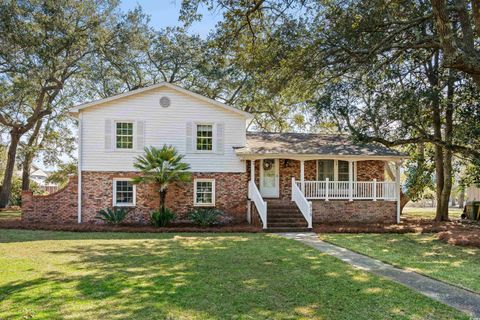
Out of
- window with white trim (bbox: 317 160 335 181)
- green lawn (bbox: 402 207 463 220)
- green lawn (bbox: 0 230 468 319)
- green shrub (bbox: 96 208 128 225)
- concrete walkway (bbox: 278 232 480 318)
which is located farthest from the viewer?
green lawn (bbox: 402 207 463 220)

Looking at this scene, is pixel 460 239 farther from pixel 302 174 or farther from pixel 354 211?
pixel 302 174

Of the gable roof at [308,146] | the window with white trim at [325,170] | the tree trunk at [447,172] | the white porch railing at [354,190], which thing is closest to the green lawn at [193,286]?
the gable roof at [308,146]

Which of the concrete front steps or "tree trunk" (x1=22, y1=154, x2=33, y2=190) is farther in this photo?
"tree trunk" (x1=22, y1=154, x2=33, y2=190)

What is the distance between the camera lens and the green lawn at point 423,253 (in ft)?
24.8

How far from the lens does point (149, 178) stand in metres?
16.0

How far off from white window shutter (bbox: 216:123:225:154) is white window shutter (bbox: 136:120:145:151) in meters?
3.31

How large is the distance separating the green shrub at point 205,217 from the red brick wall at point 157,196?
0.87 m

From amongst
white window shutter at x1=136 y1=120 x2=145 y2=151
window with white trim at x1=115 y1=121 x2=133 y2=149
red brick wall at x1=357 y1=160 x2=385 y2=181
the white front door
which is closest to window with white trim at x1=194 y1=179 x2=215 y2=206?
the white front door

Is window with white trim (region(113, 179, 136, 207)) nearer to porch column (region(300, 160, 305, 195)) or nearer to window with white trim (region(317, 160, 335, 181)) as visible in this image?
porch column (region(300, 160, 305, 195))

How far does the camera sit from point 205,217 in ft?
54.4

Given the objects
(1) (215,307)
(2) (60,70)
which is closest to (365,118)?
(1) (215,307)

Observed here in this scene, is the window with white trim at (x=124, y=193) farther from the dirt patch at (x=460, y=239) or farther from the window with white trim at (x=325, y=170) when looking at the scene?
the dirt patch at (x=460, y=239)

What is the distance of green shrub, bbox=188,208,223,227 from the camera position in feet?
54.3

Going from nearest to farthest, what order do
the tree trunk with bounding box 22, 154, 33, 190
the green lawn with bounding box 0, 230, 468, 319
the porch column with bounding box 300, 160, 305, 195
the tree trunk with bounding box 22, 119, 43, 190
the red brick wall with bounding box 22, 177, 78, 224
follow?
the green lawn with bounding box 0, 230, 468, 319 → the red brick wall with bounding box 22, 177, 78, 224 → the porch column with bounding box 300, 160, 305, 195 → the tree trunk with bounding box 22, 119, 43, 190 → the tree trunk with bounding box 22, 154, 33, 190
